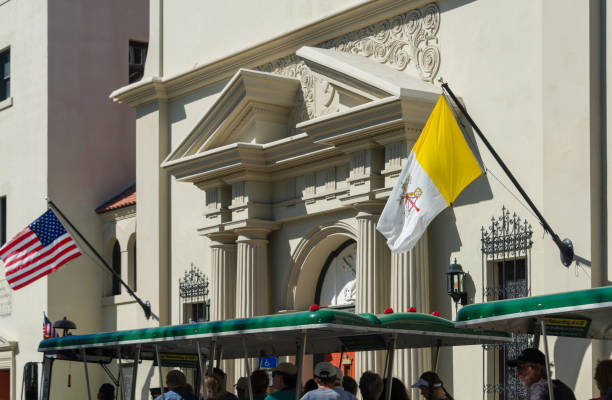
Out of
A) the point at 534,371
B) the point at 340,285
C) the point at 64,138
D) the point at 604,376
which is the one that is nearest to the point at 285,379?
the point at 534,371

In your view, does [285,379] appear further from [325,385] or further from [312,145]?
[312,145]

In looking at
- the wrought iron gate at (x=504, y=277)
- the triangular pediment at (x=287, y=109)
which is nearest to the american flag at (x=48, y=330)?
the triangular pediment at (x=287, y=109)

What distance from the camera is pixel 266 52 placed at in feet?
66.0

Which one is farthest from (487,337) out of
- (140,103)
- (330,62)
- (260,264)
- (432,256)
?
(140,103)

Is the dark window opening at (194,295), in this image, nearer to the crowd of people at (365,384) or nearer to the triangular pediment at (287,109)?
the triangular pediment at (287,109)

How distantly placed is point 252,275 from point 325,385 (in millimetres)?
9295

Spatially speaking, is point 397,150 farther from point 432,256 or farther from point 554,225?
point 554,225

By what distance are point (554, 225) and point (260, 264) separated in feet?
20.8

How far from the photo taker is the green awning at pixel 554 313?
861 centimetres

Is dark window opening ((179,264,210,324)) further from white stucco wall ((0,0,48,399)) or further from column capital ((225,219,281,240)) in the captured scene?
white stucco wall ((0,0,48,399))

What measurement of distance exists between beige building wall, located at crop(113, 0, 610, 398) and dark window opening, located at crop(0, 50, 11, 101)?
737cm

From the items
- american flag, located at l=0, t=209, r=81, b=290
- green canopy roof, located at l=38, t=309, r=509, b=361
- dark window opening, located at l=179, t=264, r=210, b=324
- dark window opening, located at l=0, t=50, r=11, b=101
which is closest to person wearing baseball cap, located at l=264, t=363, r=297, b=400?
green canopy roof, located at l=38, t=309, r=509, b=361

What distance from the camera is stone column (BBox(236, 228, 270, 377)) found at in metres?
19.5

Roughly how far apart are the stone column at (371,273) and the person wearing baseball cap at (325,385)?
6.64 meters
